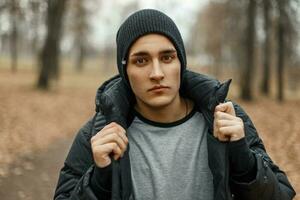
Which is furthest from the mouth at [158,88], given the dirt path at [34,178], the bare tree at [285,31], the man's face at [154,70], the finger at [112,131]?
the bare tree at [285,31]

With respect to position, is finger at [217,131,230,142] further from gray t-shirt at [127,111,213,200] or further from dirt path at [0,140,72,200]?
dirt path at [0,140,72,200]

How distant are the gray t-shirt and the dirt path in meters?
4.65

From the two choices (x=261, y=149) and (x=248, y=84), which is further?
(x=248, y=84)

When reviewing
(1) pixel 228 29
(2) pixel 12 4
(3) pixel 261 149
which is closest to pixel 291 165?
(3) pixel 261 149

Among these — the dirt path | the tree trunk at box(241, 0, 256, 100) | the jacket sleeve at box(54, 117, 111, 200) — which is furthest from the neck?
the tree trunk at box(241, 0, 256, 100)

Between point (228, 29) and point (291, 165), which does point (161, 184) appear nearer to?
point (291, 165)

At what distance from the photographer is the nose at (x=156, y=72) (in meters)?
2.49

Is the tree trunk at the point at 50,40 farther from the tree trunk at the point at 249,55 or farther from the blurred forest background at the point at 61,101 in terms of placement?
the tree trunk at the point at 249,55

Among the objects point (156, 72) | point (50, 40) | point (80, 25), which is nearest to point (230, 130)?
point (156, 72)

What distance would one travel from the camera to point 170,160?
2447 mm

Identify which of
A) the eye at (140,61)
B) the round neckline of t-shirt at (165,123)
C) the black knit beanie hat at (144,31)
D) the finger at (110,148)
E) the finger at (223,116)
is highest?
the black knit beanie hat at (144,31)

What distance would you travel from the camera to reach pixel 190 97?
2670 mm

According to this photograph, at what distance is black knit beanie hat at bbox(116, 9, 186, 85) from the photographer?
8.41 ft

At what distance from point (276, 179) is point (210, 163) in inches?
13.6
